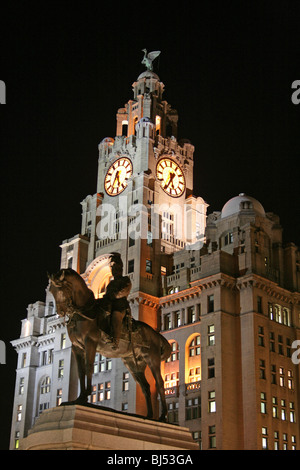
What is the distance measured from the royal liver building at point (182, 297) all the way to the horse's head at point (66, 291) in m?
47.8

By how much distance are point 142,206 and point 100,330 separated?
6433cm

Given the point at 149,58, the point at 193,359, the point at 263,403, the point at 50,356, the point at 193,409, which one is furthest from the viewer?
the point at 149,58

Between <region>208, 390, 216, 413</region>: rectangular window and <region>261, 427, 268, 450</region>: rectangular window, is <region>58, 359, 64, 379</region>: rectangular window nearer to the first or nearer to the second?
<region>208, 390, 216, 413</region>: rectangular window

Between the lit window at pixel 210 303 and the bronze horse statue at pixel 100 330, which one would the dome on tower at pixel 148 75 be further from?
the bronze horse statue at pixel 100 330

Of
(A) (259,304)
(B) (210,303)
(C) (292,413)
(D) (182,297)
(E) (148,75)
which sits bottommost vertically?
(C) (292,413)

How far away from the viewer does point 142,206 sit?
95875 millimetres

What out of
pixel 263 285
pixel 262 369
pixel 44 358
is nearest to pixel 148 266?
pixel 263 285

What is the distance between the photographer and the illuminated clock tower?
309 feet

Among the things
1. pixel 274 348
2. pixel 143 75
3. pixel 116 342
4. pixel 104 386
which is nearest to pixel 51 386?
pixel 104 386

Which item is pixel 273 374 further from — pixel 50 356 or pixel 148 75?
pixel 148 75

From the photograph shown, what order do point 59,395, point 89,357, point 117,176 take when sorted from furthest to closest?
1. point 117,176
2. point 59,395
3. point 89,357

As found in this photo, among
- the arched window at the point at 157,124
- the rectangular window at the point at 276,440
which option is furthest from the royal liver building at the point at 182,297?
the arched window at the point at 157,124

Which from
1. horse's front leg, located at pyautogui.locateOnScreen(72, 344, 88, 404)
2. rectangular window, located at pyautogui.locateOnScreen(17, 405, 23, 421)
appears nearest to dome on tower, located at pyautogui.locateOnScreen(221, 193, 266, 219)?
rectangular window, located at pyautogui.locateOnScreen(17, 405, 23, 421)

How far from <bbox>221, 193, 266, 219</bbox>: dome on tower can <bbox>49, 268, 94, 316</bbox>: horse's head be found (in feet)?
201
